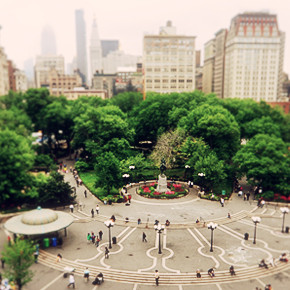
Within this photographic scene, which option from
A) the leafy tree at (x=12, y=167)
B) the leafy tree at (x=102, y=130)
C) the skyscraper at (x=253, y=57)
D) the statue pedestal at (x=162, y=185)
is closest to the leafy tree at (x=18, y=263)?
the leafy tree at (x=12, y=167)

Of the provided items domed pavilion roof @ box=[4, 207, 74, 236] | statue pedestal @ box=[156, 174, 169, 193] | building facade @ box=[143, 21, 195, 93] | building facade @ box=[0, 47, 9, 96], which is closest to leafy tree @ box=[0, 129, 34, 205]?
domed pavilion roof @ box=[4, 207, 74, 236]

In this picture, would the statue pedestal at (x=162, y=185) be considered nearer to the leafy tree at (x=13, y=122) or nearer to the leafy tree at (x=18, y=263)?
the leafy tree at (x=18, y=263)

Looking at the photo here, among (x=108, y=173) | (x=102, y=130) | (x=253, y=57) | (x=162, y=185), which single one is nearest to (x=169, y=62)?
(x=253, y=57)

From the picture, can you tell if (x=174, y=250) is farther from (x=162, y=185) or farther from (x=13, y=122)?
(x=13, y=122)

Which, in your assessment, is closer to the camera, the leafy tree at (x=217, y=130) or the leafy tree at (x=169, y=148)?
the leafy tree at (x=217, y=130)

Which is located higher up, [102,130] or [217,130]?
[217,130]

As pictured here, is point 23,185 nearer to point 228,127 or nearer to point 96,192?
point 96,192

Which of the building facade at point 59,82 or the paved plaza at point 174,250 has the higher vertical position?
the building facade at point 59,82
